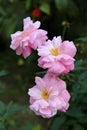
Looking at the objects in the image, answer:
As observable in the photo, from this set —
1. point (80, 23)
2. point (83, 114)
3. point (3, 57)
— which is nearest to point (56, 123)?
point (83, 114)

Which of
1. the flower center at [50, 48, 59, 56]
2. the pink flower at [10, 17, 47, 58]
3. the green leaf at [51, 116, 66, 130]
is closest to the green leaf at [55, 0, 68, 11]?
the green leaf at [51, 116, 66, 130]

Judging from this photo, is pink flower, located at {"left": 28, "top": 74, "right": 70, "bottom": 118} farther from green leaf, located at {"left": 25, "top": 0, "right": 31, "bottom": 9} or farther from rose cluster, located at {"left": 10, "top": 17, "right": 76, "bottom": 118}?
green leaf, located at {"left": 25, "top": 0, "right": 31, "bottom": 9}

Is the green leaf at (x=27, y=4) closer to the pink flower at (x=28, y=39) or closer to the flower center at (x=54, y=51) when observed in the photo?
the pink flower at (x=28, y=39)

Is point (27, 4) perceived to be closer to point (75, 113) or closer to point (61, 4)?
point (61, 4)

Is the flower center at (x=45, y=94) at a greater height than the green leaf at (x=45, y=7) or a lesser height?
lesser

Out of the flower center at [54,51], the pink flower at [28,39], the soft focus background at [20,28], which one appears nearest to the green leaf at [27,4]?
the soft focus background at [20,28]

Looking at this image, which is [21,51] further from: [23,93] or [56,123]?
[23,93]
